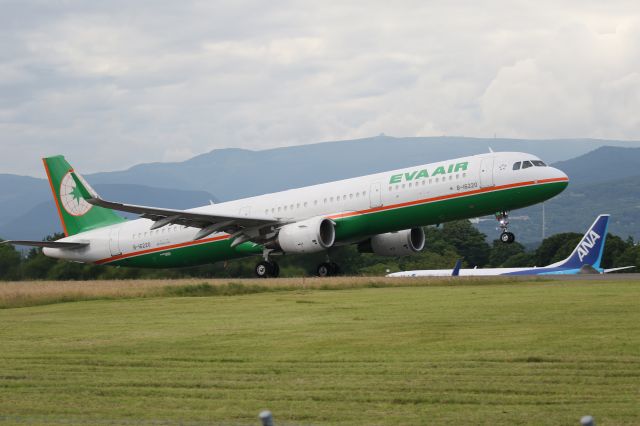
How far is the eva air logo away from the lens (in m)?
51.3

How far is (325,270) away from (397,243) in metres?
3.59

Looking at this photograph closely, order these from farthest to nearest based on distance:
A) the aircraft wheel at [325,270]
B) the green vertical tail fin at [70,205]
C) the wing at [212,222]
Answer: the green vertical tail fin at [70,205] → the aircraft wheel at [325,270] → the wing at [212,222]

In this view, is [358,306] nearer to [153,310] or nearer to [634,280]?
[153,310]

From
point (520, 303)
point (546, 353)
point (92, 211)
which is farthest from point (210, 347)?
point (92, 211)

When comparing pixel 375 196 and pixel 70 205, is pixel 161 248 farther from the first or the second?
pixel 375 196

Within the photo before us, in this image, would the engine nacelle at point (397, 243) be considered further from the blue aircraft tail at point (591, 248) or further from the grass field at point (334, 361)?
the grass field at point (334, 361)

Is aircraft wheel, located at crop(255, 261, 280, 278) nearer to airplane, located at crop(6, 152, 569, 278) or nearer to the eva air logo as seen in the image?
airplane, located at crop(6, 152, 569, 278)

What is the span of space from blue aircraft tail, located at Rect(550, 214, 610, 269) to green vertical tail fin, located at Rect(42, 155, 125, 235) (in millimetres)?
24237

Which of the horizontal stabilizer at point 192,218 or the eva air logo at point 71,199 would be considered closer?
the horizontal stabilizer at point 192,218

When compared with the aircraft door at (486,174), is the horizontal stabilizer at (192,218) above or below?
below

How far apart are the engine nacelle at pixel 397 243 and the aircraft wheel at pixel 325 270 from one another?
203 cm

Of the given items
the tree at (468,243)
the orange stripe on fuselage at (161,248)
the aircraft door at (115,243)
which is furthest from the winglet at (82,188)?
the tree at (468,243)

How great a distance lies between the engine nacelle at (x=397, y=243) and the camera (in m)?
47.3

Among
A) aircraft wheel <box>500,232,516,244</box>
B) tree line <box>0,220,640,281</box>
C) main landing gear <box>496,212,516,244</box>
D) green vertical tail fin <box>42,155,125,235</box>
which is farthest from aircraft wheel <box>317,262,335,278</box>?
green vertical tail fin <box>42,155,125,235</box>
